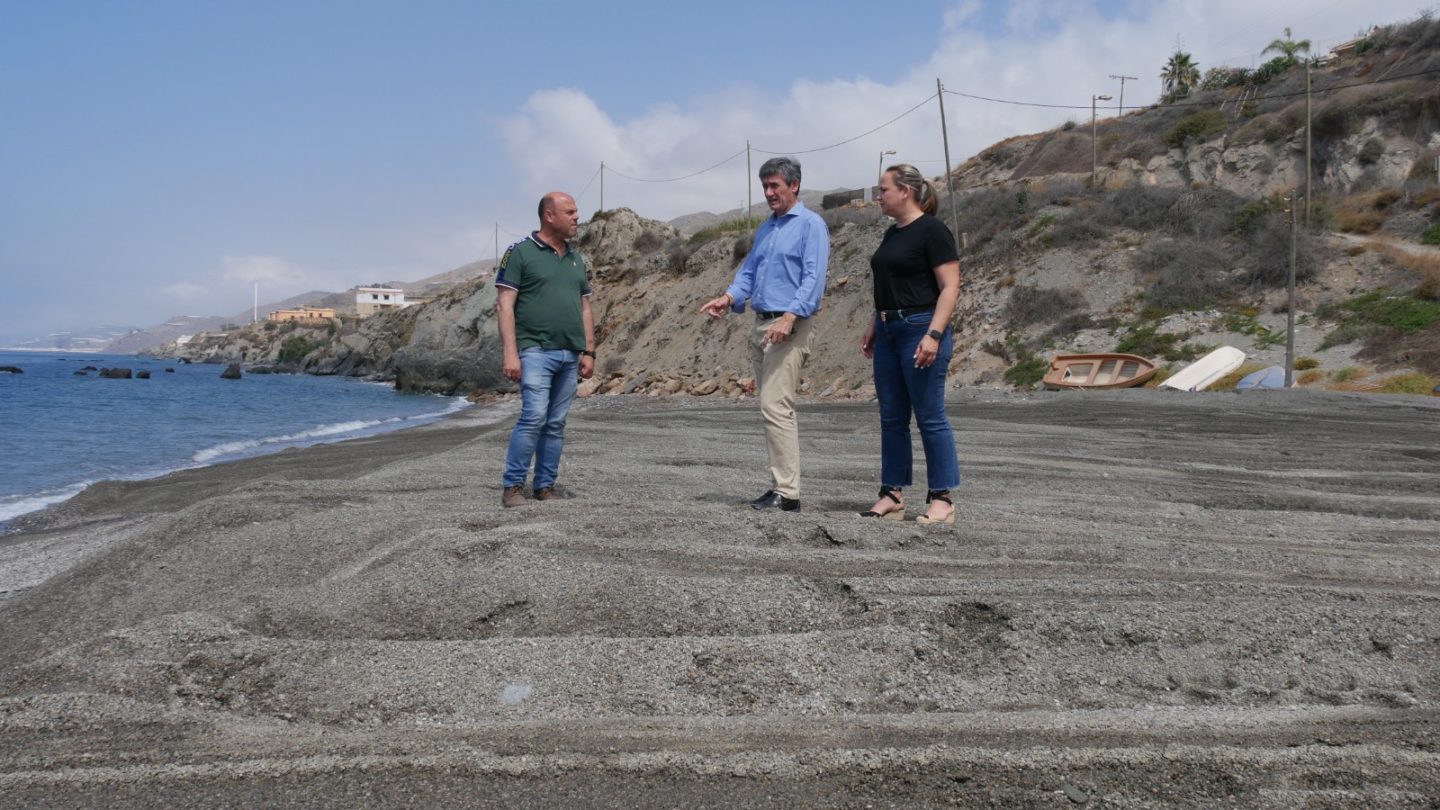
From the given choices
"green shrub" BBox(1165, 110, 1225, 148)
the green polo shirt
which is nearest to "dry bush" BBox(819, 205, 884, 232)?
"green shrub" BBox(1165, 110, 1225, 148)

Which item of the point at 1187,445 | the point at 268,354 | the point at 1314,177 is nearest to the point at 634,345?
the point at 1314,177

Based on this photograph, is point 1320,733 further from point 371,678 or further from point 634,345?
point 634,345

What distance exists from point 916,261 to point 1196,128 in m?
45.3

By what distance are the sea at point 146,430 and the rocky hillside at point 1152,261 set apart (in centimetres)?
855

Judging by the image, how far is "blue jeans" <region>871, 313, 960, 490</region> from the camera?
15.4 feet

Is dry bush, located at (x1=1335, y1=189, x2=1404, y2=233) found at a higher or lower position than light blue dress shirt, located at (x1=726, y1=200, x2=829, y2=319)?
higher

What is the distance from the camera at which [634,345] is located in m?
39.8

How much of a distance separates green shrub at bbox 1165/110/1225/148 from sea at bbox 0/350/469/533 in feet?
113

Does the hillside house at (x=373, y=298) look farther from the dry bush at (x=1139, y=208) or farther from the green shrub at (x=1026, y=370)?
the green shrub at (x=1026, y=370)

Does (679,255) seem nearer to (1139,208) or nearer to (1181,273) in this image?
(1139,208)

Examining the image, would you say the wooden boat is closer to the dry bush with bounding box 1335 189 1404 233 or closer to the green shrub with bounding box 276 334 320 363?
the dry bush with bounding box 1335 189 1404 233

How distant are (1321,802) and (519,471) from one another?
13.9 feet

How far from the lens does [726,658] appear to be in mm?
3080

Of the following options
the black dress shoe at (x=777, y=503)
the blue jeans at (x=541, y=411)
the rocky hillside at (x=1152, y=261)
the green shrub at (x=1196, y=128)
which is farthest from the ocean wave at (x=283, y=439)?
the green shrub at (x=1196, y=128)
